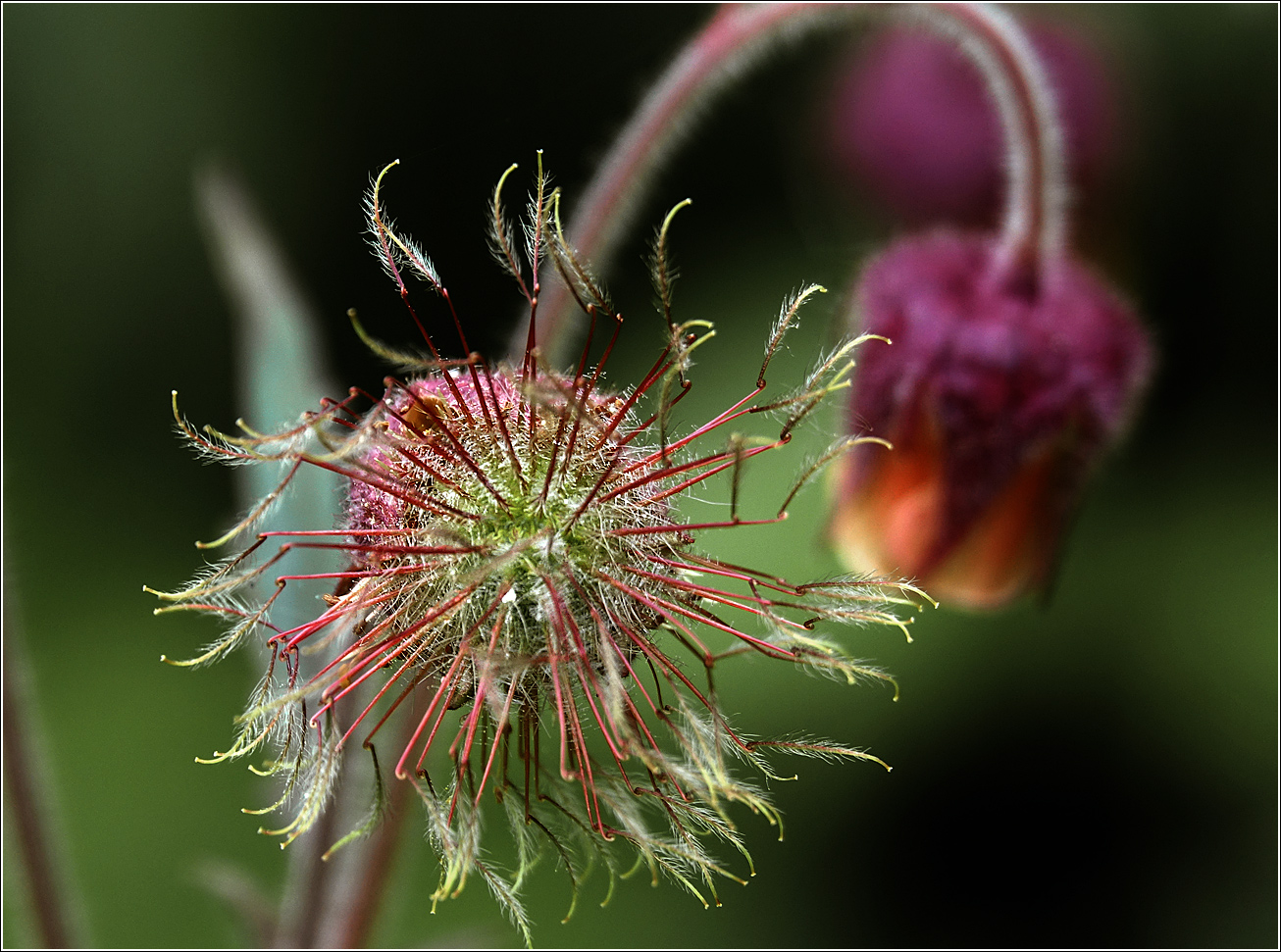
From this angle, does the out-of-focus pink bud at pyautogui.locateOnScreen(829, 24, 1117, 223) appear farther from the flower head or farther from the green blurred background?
the flower head

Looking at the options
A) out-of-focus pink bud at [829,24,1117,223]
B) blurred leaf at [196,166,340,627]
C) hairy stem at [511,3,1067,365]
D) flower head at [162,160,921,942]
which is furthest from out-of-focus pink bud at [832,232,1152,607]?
out-of-focus pink bud at [829,24,1117,223]

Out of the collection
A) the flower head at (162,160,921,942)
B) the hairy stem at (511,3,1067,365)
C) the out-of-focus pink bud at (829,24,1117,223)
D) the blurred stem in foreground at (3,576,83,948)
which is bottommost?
the blurred stem in foreground at (3,576,83,948)

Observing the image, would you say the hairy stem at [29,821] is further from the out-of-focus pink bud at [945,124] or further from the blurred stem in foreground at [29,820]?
the out-of-focus pink bud at [945,124]

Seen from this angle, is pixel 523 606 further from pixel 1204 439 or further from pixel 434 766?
pixel 1204 439

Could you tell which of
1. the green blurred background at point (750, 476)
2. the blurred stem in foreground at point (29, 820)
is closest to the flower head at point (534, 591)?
the blurred stem in foreground at point (29, 820)

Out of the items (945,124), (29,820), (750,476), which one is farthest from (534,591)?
(945,124)
